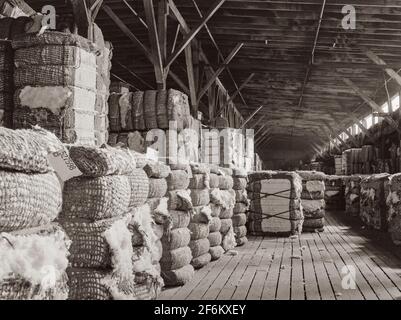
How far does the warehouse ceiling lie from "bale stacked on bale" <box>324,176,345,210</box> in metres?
3.67

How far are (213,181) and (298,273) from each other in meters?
2.06

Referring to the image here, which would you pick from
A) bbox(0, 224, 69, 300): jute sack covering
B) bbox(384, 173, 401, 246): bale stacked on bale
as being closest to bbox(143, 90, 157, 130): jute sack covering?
bbox(0, 224, 69, 300): jute sack covering

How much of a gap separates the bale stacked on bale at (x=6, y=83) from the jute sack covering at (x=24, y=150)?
7.56 feet

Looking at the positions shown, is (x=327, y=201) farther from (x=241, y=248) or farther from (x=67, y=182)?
(x=67, y=182)

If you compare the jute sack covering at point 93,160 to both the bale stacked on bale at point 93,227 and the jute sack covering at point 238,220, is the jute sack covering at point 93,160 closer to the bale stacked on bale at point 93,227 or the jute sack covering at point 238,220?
the bale stacked on bale at point 93,227

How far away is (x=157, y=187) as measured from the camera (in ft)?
18.9

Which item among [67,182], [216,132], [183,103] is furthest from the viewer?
[216,132]

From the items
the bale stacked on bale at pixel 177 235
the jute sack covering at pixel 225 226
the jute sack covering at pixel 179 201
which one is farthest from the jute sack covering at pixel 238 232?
the jute sack covering at pixel 179 201

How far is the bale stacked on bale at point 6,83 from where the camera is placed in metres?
5.37

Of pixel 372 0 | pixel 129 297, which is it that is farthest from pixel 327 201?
pixel 129 297

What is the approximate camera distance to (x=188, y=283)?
6.55 meters

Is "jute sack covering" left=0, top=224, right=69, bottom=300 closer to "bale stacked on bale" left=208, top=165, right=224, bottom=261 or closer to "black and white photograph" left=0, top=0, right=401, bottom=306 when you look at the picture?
"black and white photograph" left=0, top=0, right=401, bottom=306

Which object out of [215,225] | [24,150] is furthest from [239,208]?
Answer: [24,150]

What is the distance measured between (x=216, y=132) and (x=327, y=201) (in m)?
8.60
